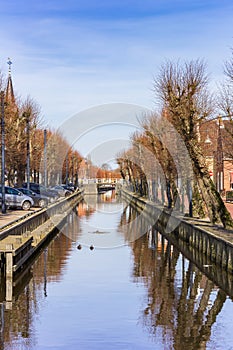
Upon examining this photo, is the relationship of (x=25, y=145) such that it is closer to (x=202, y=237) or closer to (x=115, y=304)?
(x=202, y=237)

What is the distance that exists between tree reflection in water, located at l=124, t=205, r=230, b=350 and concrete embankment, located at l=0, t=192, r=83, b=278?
4.58 meters

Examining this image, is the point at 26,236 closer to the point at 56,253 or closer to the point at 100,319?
the point at 56,253

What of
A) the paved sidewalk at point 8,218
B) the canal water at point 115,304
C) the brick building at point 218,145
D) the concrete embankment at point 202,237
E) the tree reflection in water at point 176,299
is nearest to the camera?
the canal water at point 115,304

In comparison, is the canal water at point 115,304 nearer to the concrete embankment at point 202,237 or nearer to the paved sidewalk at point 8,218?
the concrete embankment at point 202,237

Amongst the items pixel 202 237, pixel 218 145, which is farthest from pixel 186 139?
pixel 218 145

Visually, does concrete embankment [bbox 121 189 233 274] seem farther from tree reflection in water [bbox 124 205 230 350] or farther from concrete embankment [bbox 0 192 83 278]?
concrete embankment [bbox 0 192 83 278]

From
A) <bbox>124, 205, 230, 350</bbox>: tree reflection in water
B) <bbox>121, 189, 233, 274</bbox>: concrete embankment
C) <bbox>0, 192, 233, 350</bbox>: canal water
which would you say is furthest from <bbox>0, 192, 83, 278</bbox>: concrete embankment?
<bbox>121, 189, 233, 274</bbox>: concrete embankment

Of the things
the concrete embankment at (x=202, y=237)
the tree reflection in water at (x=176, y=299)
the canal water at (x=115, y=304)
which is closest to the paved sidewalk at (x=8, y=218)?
the canal water at (x=115, y=304)

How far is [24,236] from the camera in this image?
31234 millimetres

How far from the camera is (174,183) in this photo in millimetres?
53594

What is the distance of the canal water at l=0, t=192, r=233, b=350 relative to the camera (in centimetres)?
1694

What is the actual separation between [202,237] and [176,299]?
10698mm

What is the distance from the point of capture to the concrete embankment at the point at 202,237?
27.2m

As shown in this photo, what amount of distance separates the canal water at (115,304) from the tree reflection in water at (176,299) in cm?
2
